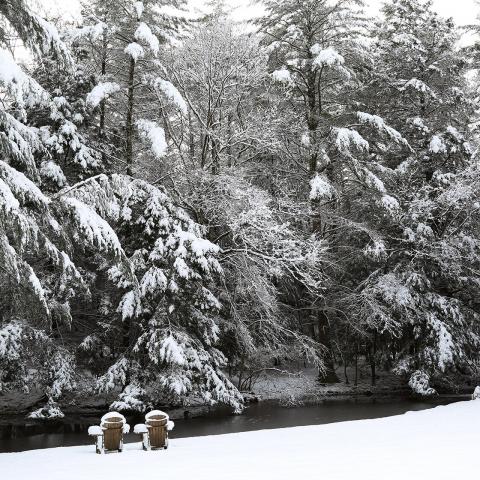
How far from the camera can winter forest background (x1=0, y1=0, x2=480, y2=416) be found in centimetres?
1482

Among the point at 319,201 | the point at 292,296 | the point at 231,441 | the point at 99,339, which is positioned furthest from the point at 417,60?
the point at 231,441

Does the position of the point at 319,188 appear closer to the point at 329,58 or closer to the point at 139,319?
the point at 329,58

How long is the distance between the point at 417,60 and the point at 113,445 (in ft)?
57.7

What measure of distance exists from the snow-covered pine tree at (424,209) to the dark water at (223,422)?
165 centimetres

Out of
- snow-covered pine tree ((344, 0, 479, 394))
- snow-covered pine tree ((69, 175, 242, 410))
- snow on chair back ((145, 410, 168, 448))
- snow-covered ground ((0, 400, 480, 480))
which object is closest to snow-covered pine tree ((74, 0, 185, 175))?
snow-covered pine tree ((69, 175, 242, 410))

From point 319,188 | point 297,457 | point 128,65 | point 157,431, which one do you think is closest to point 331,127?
point 319,188

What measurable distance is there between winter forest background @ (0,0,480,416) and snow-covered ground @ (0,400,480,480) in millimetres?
4542

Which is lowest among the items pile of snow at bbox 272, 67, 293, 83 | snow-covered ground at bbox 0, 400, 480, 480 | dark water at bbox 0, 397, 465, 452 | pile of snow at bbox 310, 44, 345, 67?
dark water at bbox 0, 397, 465, 452

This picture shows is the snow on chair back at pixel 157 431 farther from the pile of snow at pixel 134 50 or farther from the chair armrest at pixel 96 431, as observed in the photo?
the pile of snow at pixel 134 50

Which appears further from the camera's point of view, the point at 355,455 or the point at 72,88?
the point at 72,88

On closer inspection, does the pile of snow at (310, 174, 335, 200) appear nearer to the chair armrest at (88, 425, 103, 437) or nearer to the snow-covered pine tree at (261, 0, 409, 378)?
the snow-covered pine tree at (261, 0, 409, 378)

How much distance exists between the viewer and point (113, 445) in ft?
30.7

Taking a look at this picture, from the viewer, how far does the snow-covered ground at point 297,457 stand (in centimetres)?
661

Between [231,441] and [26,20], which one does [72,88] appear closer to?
[26,20]
